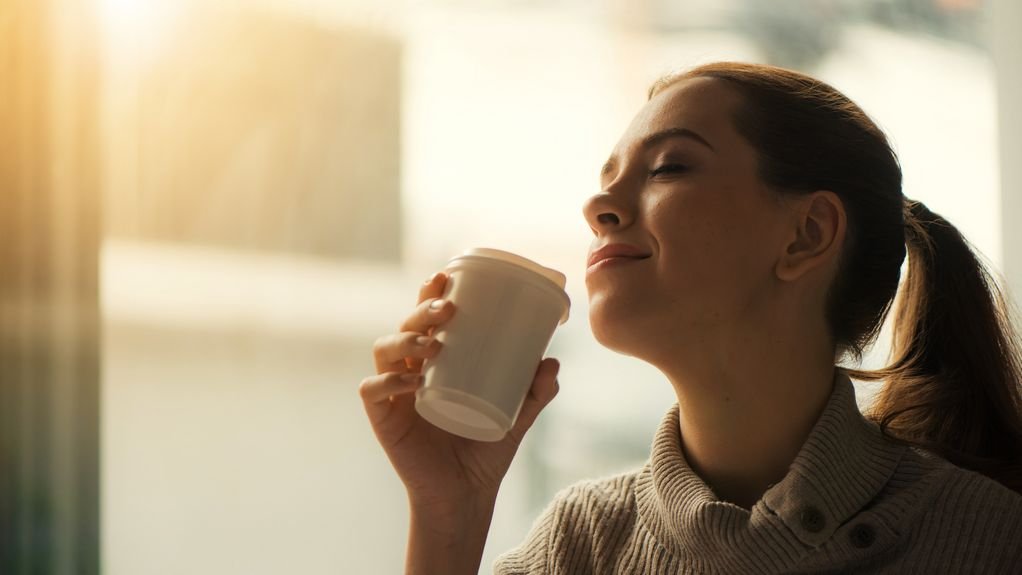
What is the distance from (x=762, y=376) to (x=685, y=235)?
0.19m

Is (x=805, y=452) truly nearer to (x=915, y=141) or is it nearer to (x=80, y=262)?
(x=80, y=262)

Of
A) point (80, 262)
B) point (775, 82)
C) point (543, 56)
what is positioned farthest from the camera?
point (543, 56)

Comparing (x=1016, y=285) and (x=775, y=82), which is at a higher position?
(x=775, y=82)

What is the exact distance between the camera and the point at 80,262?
1404mm

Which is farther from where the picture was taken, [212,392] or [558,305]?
[212,392]

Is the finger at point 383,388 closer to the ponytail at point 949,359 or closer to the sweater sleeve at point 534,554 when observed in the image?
the sweater sleeve at point 534,554

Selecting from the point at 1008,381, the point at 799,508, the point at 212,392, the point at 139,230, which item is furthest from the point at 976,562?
the point at 139,230

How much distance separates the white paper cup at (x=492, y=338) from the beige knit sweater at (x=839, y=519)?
0.96ft

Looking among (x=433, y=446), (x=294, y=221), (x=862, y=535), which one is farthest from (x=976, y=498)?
(x=294, y=221)

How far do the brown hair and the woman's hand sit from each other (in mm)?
388

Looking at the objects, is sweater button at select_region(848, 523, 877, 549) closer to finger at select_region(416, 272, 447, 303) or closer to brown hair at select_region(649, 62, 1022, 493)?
brown hair at select_region(649, 62, 1022, 493)

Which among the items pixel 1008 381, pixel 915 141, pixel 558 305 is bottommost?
pixel 1008 381

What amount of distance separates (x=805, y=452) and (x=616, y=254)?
296 mm

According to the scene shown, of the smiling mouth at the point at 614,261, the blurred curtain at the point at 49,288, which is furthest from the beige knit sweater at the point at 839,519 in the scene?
the blurred curtain at the point at 49,288
